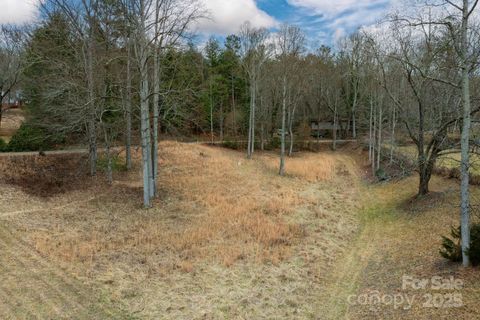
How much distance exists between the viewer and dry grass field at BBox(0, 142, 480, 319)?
7.50 metres

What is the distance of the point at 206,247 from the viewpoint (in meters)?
10.9

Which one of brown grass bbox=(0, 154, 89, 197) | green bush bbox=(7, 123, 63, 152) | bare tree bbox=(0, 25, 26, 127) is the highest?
bare tree bbox=(0, 25, 26, 127)

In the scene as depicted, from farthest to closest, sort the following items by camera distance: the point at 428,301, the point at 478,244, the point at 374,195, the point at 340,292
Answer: the point at 374,195
the point at 340,292
the point at 478,244
the point at 428,301

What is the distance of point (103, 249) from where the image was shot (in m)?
10.3

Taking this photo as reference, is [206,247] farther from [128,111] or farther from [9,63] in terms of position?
[9,63]

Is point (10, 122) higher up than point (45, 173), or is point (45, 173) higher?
point (10, 122)

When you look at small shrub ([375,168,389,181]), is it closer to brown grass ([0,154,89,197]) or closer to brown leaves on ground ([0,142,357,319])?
brown leaves on ground ([0,142,357,319])

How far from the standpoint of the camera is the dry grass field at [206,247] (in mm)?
7496

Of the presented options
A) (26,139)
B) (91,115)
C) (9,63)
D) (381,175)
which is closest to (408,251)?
(381,175)

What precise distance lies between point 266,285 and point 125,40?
13.1 meters

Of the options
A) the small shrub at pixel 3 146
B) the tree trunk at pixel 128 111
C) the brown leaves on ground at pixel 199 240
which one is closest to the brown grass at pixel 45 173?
the brown leaves on ground at pixel 199 240

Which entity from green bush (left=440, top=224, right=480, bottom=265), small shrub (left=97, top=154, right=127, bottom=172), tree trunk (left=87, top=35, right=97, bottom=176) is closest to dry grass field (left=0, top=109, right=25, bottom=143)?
small shrub (left=97, top=154, right=127, bottom=172)

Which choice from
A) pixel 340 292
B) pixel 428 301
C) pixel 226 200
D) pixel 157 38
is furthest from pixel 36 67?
pixel 428 301

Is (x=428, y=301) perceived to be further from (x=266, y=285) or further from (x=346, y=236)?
(x=346, y=236)
